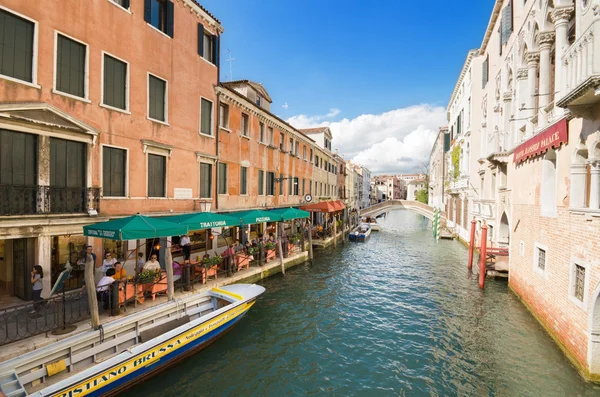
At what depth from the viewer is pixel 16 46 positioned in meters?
8.29

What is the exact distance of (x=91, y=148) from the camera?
32.9 feet

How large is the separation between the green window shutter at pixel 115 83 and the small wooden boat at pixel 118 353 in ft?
23.0

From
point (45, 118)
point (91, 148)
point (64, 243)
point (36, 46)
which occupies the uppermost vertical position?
point (36, 46)

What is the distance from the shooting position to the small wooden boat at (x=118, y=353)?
20.0 feet

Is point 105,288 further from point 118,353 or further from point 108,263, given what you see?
point 118,353

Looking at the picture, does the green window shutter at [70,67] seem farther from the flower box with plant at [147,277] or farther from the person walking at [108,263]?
the flower box with plant at [147,277]

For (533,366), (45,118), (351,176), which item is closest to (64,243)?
(45,118)

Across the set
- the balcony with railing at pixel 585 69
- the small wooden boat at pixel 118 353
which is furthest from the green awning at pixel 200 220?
the balcony with railing at pixel 585 69

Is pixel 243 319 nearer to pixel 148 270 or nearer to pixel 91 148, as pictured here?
pixel 148 270

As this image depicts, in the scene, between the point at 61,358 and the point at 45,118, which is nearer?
the point at 61,358

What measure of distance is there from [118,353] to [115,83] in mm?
8639

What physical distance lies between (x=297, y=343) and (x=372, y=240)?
2475 centimetres

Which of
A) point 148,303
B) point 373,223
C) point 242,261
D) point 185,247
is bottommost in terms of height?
point 373,223

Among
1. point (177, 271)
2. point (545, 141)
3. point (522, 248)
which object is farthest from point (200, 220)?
point (522, 248)
